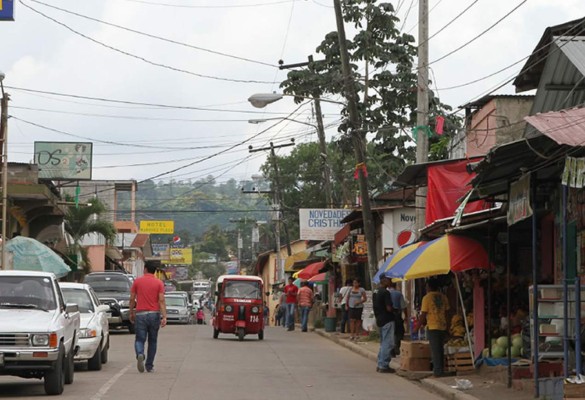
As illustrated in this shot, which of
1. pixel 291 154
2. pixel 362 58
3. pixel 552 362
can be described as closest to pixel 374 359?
pixel 552 362

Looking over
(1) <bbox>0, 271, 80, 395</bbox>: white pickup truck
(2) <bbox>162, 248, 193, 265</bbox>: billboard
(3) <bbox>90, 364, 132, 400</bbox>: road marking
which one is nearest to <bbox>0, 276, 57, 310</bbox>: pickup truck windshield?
(1) <bbox>0, 271, 80, 395</bbox>: white pickup truck

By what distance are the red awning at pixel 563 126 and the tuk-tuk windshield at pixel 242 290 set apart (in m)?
22.4

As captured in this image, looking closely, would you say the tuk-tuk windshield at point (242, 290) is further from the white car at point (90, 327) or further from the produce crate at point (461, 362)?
the produce crate at point (461, 362)

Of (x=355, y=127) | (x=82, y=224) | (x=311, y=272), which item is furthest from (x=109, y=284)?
(x=82, y=224)

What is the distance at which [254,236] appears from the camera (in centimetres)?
10531

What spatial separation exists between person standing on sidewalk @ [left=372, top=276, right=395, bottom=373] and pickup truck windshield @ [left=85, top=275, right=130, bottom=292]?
716 inches

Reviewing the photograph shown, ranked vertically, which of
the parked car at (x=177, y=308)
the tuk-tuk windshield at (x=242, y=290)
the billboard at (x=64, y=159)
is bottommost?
the parked car at (x=177, y=308)

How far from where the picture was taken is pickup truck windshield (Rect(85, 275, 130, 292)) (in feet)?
127

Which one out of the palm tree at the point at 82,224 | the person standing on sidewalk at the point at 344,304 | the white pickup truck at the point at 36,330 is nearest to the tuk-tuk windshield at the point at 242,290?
the person standing on sidewalk at the point at 344,304

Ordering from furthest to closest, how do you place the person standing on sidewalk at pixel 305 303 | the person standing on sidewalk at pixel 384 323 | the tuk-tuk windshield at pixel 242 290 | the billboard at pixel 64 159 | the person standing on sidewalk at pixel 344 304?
the billboard at pixel 64 159 < the person standing on sidewalk at pixel 305 303 < the tuk-tuk windshield at pixel 242 290 < the person standing on sidewalk at pixel 344 304 < the person standing on sidewalk at pixel 384 323

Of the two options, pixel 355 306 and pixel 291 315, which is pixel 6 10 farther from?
pixel 291 315

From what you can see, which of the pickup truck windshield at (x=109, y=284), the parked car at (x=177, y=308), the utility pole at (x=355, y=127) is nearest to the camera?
the utility pole at (x=355, y=127)

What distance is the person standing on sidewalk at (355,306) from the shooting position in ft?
107

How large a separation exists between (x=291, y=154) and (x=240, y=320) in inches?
2078
